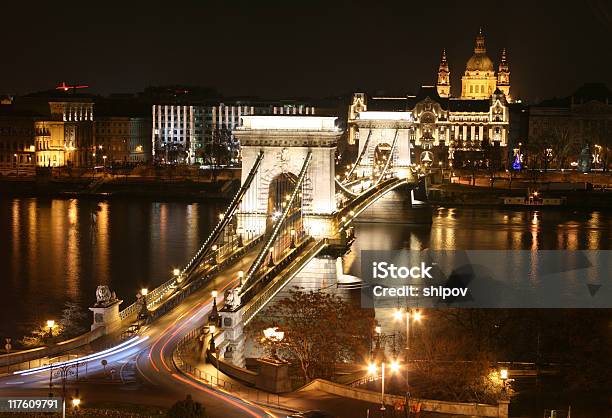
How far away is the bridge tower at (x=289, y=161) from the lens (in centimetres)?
2169

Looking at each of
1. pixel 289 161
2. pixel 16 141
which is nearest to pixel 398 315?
pixel 289 161

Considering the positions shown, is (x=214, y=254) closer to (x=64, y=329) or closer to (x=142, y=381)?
(x=64, y=329)

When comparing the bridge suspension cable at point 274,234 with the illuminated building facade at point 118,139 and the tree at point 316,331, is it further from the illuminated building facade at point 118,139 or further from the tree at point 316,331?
the illuminated building facade at point 118,139

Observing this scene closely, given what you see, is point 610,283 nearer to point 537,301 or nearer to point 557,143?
point 537,301

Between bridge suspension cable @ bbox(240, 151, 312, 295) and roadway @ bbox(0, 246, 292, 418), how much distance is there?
1.55m

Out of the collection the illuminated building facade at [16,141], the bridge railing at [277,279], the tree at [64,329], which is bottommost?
the tree at [64,329]

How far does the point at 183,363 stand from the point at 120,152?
182 feet

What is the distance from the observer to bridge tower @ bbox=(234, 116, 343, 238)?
2169cm

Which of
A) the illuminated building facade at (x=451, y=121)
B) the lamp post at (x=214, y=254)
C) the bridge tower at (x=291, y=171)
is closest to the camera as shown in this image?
the lamp post at (x=214, y=254)

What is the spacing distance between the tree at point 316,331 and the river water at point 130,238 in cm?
465

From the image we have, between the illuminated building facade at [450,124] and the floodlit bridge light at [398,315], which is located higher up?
the illuminated building facade at [450,124]

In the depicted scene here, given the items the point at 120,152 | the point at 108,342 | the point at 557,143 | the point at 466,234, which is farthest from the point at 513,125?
the point at 108,342

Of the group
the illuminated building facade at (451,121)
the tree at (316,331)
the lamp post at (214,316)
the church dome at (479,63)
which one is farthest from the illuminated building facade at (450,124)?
the lamp post at (214,316)

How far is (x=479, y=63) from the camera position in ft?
259
